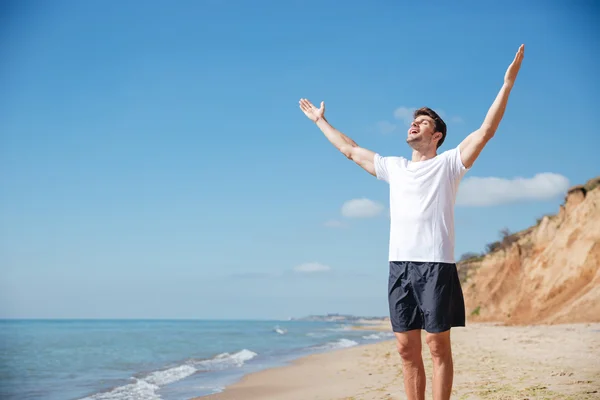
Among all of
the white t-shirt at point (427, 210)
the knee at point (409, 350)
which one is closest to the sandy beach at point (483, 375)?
the knee at point (409, 350)

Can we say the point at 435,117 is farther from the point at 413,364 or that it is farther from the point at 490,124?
the point at 413,364

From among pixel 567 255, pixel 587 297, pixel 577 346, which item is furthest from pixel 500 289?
pixel 577 346

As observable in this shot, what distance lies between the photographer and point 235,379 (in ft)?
33.3

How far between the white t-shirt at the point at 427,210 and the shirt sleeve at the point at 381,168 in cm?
16

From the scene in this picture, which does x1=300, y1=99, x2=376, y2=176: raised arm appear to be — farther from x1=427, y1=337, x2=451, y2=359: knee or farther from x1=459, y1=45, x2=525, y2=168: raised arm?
x1=427, y1=337, x2=451, y2=359: knee

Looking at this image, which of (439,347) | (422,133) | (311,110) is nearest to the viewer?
(439,347)

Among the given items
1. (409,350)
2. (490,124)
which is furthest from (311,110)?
(409,350)

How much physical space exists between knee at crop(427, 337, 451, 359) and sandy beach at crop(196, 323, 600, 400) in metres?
2.28

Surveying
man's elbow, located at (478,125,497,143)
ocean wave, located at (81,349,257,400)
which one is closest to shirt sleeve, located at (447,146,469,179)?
man's elbow, located at (478,125,497,143)

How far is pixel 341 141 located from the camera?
3791 mm

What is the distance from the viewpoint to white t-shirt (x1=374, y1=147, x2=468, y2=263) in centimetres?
320

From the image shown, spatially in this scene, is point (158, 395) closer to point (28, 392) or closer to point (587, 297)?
point (28, 392)

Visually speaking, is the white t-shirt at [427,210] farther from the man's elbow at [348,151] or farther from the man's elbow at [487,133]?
the man's elbow at [348,151]

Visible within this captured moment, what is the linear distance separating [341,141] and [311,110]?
1.31 feet
